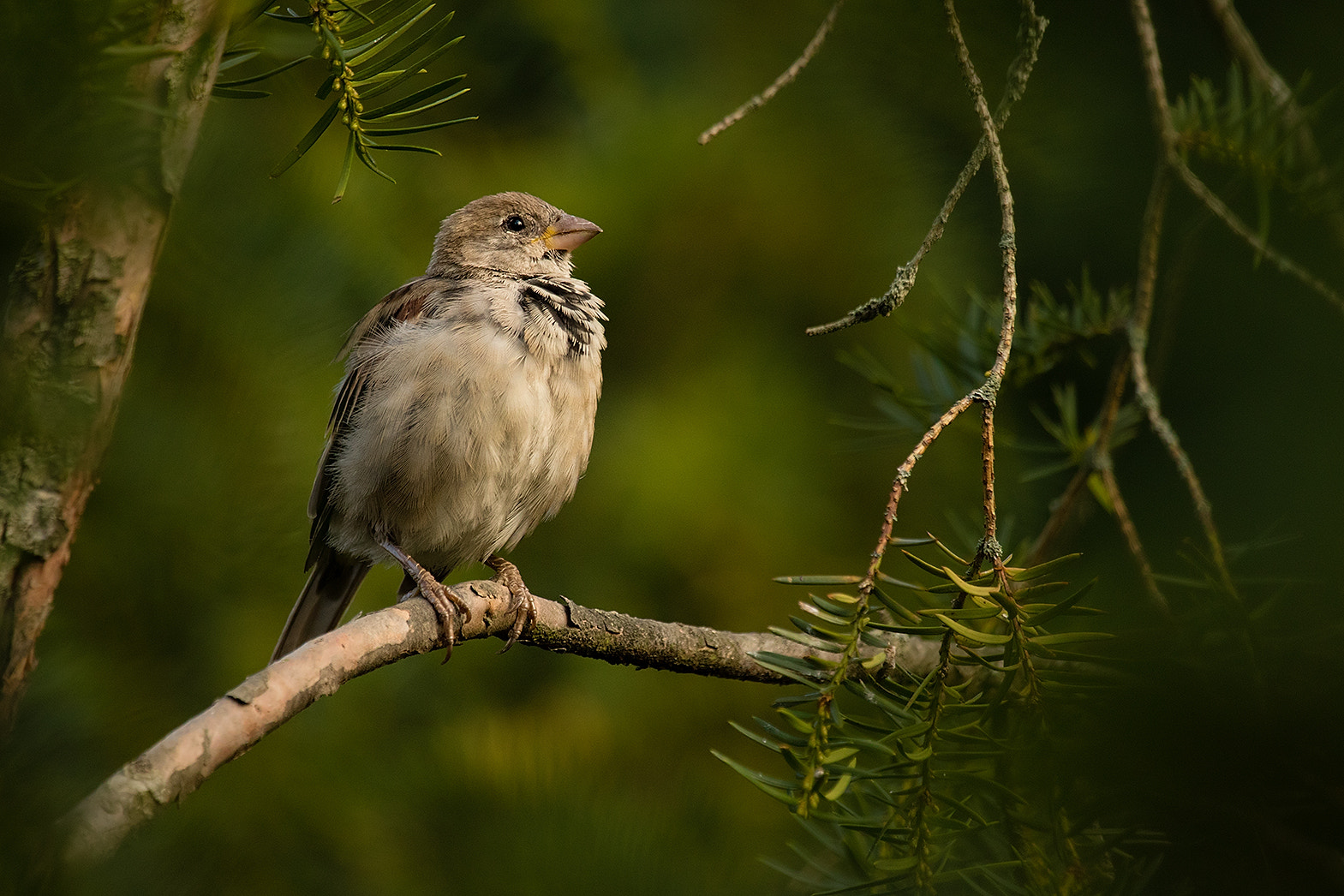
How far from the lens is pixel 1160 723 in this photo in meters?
0.99

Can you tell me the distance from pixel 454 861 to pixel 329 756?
0.59 m

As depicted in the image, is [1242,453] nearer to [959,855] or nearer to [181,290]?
[959,855]

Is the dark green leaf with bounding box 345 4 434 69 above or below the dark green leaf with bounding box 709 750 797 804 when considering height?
above

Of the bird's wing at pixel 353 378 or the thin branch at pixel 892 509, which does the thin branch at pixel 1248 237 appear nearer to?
the thin branch at pixel 892 509

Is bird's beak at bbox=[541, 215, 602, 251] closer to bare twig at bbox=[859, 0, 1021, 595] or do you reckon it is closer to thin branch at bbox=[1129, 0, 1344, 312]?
thin branch at bbox=[1129, 0, 1344, 312]

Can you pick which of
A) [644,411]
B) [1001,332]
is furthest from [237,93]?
[644,411]

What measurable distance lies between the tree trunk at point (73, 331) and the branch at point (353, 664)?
0.27 m

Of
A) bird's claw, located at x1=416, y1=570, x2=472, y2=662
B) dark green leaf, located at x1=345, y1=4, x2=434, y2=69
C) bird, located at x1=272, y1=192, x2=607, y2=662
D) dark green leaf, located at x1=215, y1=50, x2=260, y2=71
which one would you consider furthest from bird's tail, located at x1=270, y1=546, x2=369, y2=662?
dark green leaf, located at x1=345, y1=4, x2=434, y2=69

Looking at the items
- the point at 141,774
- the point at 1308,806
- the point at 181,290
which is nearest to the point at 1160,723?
the point at 1308,806

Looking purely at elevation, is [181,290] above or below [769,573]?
above

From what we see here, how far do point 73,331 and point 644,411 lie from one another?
3.23m

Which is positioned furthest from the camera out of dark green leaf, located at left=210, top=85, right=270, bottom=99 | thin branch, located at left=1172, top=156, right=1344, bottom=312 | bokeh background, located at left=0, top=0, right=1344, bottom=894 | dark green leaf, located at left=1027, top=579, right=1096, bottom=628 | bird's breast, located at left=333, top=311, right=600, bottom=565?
bird's breast, located at left=333, top=311, right=600, bottom=565

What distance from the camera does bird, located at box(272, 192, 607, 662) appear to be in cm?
313

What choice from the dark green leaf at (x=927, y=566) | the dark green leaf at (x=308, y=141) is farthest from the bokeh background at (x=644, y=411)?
the dark green leaf at (x=308, y=141)
